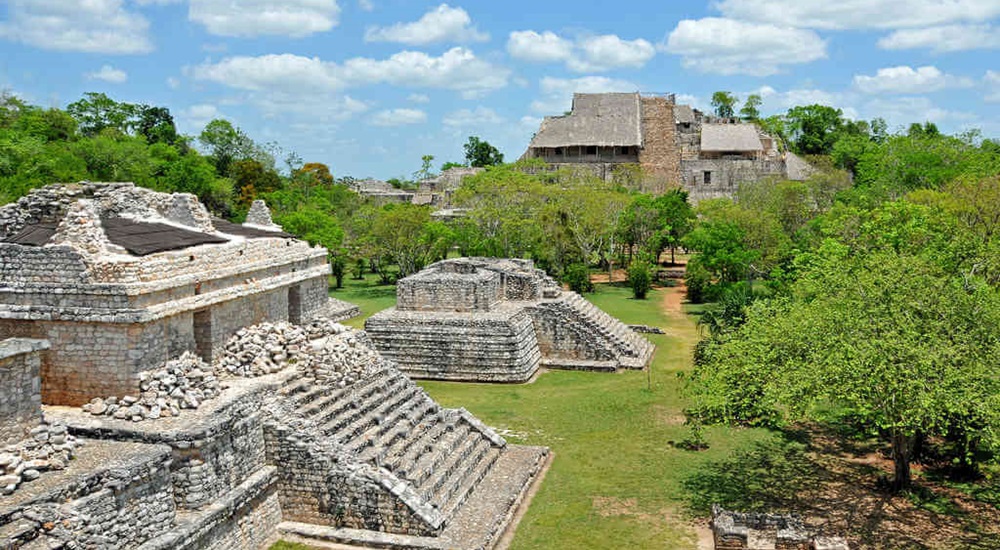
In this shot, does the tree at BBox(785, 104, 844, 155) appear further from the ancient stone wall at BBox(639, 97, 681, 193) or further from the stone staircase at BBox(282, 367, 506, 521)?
the stone staircase at BBox(282, 367, 506, 521)

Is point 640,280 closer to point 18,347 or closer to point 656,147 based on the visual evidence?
point 18,347

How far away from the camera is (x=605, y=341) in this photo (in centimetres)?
2148

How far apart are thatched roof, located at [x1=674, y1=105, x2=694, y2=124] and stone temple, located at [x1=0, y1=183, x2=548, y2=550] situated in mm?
54324

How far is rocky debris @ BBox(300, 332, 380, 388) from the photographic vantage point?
40.9 ft

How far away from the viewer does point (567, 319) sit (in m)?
21.6

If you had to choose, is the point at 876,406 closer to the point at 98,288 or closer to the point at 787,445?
the point at 787,445

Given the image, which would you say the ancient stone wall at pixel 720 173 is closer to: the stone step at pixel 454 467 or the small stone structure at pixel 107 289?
the stone step at pixel 454 467

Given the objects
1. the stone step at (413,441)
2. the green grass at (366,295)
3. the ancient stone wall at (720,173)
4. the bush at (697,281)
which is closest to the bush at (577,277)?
the bush at (697,281)

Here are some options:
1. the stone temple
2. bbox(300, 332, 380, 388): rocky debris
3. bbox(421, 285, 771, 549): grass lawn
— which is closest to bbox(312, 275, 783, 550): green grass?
bbox(421, 285, 771, 549): grass lawn

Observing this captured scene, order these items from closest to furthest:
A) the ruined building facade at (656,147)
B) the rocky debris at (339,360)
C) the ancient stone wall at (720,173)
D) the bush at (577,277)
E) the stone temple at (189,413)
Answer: the stone temple at (189,413) → the rocky debris at (339,360) → the bush at (577,277) → the ancient stone wall at (720,173) → the ruined building facade at (656,147)

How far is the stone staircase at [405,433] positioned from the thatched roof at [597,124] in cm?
4156

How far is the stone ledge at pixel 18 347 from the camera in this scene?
28.9 feet

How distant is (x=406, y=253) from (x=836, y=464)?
72.8 ft

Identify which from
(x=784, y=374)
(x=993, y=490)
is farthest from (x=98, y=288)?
(x=993, y=490)
